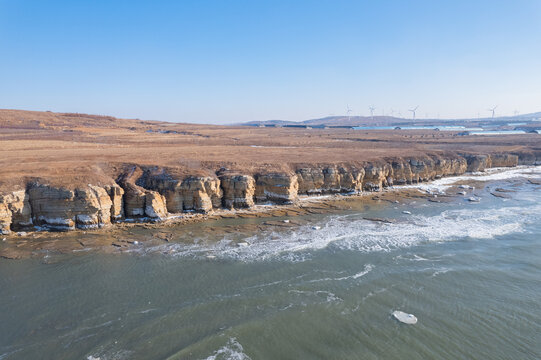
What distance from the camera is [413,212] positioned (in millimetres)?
37781

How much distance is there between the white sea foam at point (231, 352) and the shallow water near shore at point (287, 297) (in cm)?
5

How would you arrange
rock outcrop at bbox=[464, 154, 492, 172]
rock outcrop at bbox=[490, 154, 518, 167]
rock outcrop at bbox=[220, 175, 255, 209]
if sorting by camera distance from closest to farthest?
rock outcrop at bbox=[220, 175, 255, 209] < rock outcrop at bbox=[464, 154, 492, 172] < rock outcrop at bbox=[490, 154, 518, 167]

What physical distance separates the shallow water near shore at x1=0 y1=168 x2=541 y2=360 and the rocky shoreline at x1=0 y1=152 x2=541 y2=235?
21.2 feet

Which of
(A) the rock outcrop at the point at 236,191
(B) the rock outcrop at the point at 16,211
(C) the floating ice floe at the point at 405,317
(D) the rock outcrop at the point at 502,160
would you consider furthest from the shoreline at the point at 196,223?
(D) the rock outcrop at the point at 502,160

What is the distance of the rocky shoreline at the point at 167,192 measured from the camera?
99.5 ft

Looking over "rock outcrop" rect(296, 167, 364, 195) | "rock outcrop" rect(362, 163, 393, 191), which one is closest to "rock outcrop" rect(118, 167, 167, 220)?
"rock outcrop" rect(296, 167, 364, 195)

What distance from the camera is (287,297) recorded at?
20.1 meters

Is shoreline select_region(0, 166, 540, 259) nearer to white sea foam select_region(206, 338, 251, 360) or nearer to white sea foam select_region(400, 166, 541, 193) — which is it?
white sea foam select_region(400, 166, 541, 193)

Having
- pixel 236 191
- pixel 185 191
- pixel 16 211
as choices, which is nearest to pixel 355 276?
pixel 236 191

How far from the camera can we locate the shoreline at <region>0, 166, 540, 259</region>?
88.4ft

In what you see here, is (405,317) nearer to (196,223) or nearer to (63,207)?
(196,223)

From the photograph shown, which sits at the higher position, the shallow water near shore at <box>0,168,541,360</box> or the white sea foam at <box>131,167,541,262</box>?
the white sea foam at <box>131,167,541,262</box>

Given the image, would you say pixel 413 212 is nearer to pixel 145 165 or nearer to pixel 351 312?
pixel 351 312

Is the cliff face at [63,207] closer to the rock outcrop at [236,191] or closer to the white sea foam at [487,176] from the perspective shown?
the rock outcrop at [236,191]
